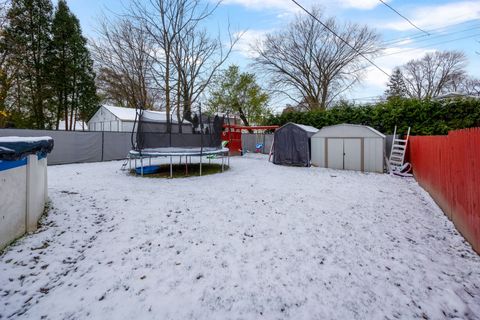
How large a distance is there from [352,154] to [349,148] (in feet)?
0.85

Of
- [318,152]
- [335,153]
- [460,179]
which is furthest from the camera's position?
[318,152]

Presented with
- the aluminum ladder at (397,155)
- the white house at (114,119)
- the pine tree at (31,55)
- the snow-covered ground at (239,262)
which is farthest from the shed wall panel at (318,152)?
the pine tree at (31,55)

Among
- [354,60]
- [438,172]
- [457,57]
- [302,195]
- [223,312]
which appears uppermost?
[457,57]

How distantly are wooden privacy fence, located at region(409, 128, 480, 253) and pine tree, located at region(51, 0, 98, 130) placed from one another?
878 inches

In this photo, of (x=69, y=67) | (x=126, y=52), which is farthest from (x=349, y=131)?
(x=69, y=67)

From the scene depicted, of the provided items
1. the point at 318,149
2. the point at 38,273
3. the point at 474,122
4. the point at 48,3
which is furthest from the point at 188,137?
the point at 48,3

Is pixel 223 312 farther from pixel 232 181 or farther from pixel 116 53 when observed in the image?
pixel 116 53

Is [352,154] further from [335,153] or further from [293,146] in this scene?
[293,146]

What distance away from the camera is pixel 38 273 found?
2402 millimetres

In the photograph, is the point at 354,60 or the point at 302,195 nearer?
the point at 302,195

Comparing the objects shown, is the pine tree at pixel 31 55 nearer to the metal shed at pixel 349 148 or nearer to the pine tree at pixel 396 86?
the metal shed at pixel 349 148

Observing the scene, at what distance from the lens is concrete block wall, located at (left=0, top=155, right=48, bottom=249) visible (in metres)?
2.66

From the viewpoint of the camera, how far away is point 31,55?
1675 cm

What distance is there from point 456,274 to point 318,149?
8.24 metres
